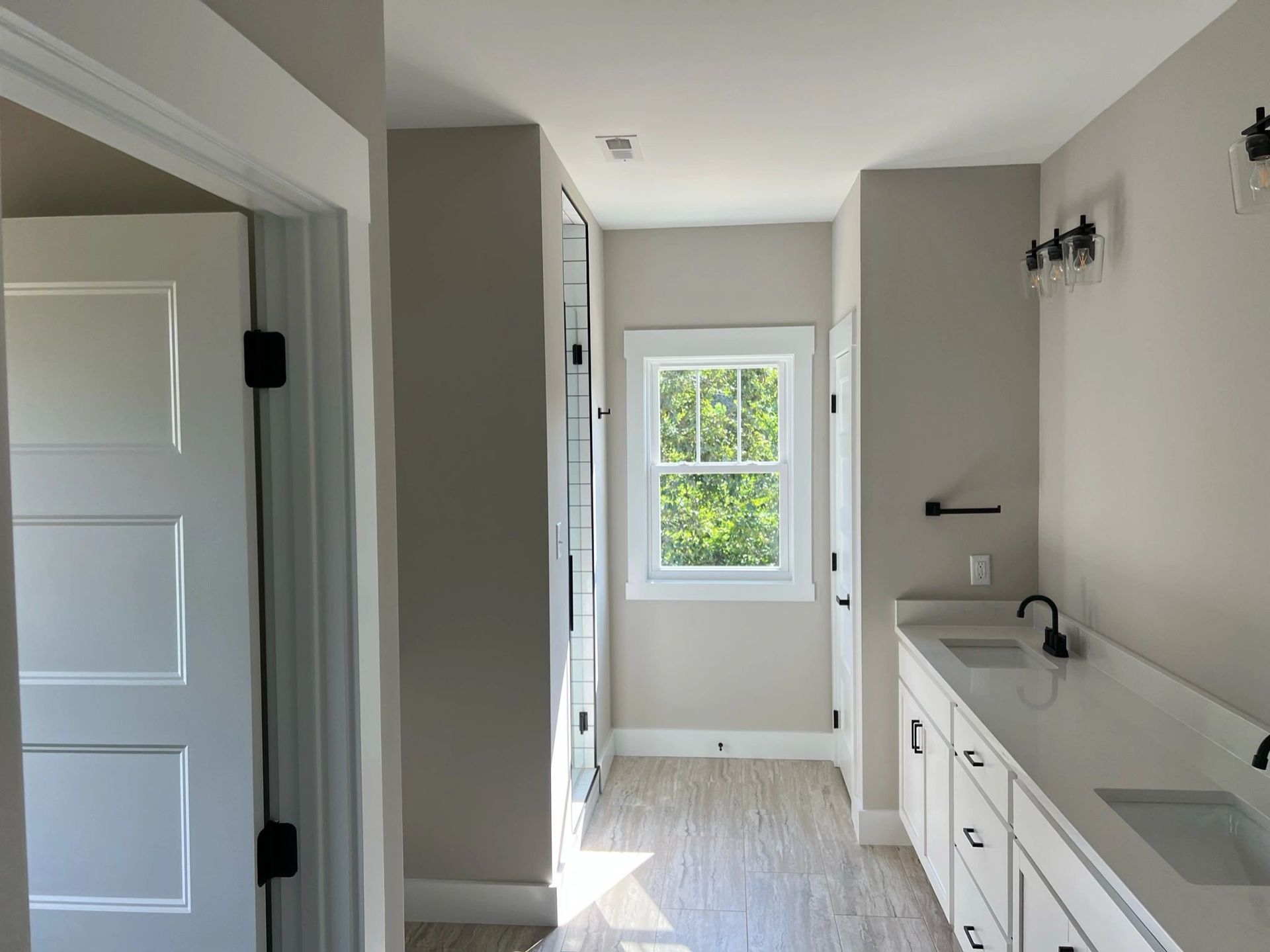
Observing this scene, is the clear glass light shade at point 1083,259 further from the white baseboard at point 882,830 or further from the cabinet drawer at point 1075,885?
the white baseboard at point 882,830

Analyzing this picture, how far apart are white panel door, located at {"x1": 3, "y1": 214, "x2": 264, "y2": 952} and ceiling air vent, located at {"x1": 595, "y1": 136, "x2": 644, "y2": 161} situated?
1.90 m

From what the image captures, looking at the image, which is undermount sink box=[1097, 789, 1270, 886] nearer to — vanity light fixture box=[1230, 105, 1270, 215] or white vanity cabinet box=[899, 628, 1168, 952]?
white vanity cabinet box=[899, 628, 1168, 952]

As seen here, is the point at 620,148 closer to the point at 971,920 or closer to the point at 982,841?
the point at 982,841

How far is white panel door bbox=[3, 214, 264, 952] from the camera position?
1415 mm

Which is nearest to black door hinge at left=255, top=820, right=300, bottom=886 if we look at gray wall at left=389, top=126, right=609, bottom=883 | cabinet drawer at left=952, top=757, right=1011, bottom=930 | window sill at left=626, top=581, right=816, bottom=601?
gray wall at left=389, top=126, right=609, bottom=883

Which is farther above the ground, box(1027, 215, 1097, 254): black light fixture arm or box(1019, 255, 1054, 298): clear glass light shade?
box(1027, 215, 1097, 254): black light fixture arm

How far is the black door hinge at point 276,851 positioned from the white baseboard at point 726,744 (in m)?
3.23

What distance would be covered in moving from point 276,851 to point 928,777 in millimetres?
2261

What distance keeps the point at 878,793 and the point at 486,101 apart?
2975 mm

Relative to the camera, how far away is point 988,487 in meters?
3.44

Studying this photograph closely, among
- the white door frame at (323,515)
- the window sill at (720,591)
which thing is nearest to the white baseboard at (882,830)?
the window sill at (720,591)

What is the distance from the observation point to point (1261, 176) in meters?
1.58

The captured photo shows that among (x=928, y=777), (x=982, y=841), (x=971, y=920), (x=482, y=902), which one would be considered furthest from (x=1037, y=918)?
(x=482, y=902)

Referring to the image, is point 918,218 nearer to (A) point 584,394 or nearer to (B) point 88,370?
(A) point 584,394
